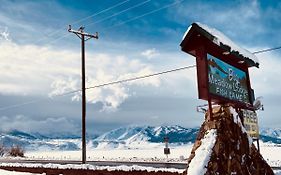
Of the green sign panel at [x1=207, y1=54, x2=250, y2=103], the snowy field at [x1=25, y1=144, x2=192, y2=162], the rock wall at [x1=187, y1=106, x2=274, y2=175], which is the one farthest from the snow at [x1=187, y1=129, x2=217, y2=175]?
the snowy field at [x1=25, y1=144, x2=192, y2=162]

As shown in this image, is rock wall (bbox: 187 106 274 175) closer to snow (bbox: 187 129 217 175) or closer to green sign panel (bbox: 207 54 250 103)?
snow (bbox: 187 129 217 175)

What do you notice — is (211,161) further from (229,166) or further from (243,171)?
(243,171)

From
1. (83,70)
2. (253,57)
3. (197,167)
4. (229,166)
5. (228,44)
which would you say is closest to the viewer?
(197,167)

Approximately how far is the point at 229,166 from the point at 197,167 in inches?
52.8

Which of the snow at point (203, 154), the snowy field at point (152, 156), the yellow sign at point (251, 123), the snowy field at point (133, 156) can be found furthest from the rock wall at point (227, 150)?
the snowy field at point (133, 156)

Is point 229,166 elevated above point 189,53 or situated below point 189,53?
below

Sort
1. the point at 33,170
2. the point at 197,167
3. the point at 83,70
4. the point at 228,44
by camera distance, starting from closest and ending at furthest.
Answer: the point at 197,167
the point at 228,44
the point at 33,170
the point at 83,70

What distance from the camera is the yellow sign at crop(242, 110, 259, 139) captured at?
14385 mm

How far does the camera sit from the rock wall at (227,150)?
11.1 meters

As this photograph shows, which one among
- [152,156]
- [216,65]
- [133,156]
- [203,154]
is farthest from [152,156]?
[203,154]

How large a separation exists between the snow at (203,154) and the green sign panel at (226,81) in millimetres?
1565

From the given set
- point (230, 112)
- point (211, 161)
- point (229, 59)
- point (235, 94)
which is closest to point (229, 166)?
point (211, 161)

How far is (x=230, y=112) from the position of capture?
41.1 ft

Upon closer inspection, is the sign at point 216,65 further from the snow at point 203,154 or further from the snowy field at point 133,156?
the snowy field at point 133,156
